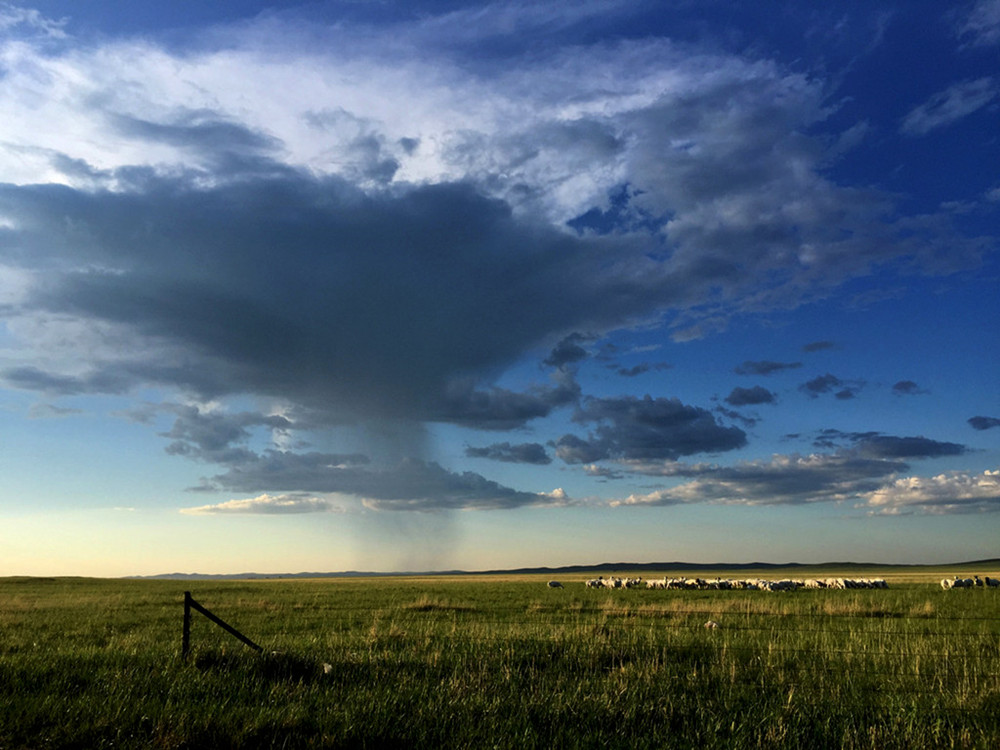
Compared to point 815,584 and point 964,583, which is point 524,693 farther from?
point 964,583

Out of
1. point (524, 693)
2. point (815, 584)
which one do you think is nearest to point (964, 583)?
point (815, 584)

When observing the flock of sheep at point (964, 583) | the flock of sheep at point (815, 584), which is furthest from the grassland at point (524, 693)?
the flock of sheep at point (964, 583)

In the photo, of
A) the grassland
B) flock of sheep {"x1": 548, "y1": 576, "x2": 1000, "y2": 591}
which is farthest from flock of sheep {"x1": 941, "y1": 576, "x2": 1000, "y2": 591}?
the grassland

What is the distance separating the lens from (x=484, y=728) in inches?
341

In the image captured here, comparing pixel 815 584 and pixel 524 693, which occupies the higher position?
pixel 524 693

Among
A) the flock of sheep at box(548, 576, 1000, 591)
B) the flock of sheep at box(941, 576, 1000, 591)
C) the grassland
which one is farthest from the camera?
the flock of sheep at box(548, 576, 1000, 591)

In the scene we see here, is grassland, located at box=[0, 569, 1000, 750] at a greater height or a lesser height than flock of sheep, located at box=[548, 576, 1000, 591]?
greater

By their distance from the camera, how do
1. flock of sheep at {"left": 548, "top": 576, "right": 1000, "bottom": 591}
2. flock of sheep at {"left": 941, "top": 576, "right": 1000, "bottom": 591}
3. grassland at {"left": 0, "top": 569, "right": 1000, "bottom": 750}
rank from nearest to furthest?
1. grassland at {"left": 0, "top": 569, "right": 1000, "bottom": 750}
2. flock of sheep at {"left": 941, "top": 576, "right": 1000, "bottom": 591}
3. flock of sheep at {"left": 548, "top": 576, "right": 1000, "bottom": 591}

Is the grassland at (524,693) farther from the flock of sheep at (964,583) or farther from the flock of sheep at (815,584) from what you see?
the flock of sheep at (964,583)

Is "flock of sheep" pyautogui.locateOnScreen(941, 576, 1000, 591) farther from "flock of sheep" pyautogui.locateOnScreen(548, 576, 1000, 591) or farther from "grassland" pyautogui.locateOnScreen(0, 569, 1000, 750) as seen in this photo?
"grassland" pyautogui.locateOnScreen(0, 569, 1000, 750)

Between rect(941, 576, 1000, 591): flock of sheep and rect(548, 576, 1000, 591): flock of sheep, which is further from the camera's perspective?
rect(548, 576, 1000, 591): flock of sheep

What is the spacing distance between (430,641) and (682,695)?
352 inches

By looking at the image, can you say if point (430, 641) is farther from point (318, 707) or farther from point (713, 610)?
point (713, 610)

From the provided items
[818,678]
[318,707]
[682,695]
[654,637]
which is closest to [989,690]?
[818,678]
